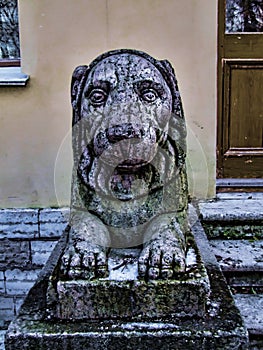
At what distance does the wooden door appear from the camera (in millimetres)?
4410

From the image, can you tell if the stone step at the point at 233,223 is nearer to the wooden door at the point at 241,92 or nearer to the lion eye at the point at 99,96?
the wooden door at the point at 241,92

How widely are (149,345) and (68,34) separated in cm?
279

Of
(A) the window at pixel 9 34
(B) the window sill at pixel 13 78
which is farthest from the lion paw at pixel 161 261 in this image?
(A) the window at pixel 9 34

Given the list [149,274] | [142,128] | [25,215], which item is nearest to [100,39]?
[25,215]

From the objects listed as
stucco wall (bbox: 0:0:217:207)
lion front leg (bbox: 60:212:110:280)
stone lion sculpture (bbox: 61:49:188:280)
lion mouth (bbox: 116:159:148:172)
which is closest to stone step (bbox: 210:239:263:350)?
stucco wall (bbox: 0:0:217:207)

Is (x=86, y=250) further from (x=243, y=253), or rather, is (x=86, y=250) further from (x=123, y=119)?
(x=243, y=253)

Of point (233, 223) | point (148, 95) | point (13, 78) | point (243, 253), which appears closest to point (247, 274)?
point (243, 253)

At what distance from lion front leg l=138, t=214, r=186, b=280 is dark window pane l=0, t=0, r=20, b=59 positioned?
283cm

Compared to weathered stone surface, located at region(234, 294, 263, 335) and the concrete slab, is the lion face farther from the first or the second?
the concrete slab

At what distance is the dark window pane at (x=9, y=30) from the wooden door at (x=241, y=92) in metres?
1.84

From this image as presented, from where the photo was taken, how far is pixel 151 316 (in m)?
1.93

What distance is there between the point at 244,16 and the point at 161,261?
3.28 m

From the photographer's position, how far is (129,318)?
193 cm

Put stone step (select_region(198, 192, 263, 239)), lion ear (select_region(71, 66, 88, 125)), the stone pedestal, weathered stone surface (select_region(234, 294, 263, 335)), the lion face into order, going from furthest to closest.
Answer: stone step (select_region(198, 192, 263, 239)) < weathered stone surface (select_region(234, 294, 263, 335)) < lion ear (select_region(71, 66, 88, 125)) < the lion face < the stone pedestal
